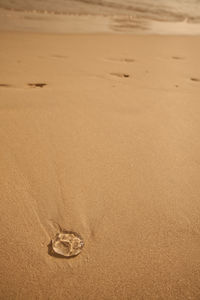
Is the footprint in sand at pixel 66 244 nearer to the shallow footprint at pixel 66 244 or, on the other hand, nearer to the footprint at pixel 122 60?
the shallow footprint at pixel 66 244

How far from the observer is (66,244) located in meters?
0.80

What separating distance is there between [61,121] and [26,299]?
0.81 meters

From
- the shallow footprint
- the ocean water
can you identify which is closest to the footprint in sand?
the shallow footprint

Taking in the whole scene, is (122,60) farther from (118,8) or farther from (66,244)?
(118,8)

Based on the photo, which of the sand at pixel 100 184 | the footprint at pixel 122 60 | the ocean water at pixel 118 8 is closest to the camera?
the sand at pixel 100 184

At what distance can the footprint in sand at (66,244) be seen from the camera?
2.56 feet

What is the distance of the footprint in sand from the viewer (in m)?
0.78

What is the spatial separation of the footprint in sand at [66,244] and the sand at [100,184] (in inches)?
0.6

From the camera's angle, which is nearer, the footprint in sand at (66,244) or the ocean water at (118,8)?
the footprint in sand at (66,244)

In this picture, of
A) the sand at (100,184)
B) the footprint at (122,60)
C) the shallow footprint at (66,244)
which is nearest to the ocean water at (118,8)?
the footprint at (122,60)

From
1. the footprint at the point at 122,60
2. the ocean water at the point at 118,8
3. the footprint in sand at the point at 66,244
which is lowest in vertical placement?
the footprint in sand at the point at 66,244

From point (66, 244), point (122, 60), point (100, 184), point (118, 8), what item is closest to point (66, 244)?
point (66, 244)

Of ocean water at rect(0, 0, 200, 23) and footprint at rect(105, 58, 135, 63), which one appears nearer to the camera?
footprint at rect(105, 58, 135, 63)

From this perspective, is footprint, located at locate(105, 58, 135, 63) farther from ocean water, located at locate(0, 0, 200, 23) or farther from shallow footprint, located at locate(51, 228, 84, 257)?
ocean water, located at locate(0, 0, 200, 23)
